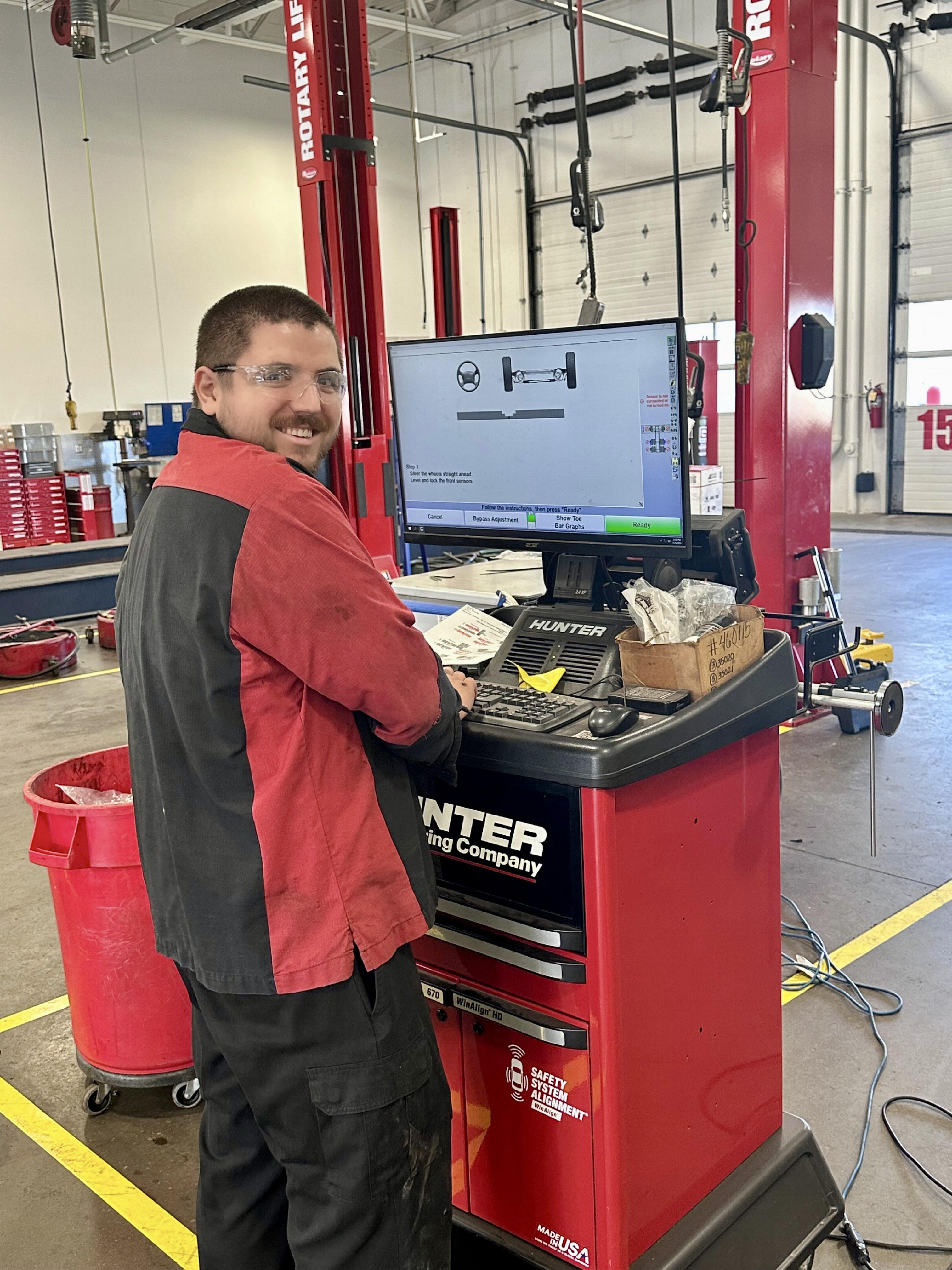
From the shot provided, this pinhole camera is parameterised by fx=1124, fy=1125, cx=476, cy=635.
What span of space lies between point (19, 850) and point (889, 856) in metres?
2.91

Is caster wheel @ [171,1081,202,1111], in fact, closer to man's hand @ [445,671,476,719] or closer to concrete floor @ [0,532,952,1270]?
concrete floor @ [0,532,952,1270]

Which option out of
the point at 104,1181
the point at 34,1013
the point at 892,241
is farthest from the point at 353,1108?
the point at 892,241

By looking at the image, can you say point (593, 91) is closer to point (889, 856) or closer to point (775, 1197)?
point (889, 856)

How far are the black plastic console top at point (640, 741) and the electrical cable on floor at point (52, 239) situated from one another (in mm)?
9119

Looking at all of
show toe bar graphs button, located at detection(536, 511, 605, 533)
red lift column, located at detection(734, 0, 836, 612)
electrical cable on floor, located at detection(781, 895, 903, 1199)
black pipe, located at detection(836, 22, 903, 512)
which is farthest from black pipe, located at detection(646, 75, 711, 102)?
show toe bar graphs button, located at detection(536, 511, 605, 533)

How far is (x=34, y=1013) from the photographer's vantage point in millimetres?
2877

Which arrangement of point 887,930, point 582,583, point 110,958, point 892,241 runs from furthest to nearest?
point 892,241, point 887,930, point 110,958, point 582,583

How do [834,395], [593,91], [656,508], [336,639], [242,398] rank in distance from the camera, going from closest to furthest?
[336,639] → [242,398] → [656,508] → [834,395] → [593,91]

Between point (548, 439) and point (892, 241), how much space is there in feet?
33.3

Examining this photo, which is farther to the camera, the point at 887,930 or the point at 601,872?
the point at 887,930

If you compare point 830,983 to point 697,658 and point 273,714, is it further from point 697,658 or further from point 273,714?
point 273,714

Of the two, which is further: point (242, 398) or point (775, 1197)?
point (775, 1197)

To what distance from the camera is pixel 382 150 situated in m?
13.1

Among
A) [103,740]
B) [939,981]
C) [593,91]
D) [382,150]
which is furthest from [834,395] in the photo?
[939,981]
